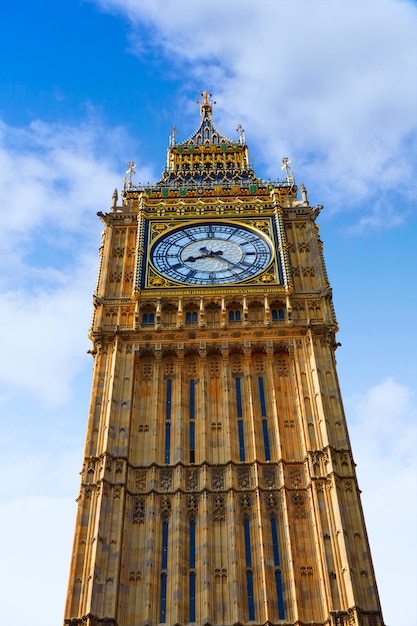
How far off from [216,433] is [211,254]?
10349 mm

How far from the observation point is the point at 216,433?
34.3 m

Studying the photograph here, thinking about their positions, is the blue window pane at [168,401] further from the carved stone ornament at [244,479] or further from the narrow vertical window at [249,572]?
the narrow vertical window at [249,572]

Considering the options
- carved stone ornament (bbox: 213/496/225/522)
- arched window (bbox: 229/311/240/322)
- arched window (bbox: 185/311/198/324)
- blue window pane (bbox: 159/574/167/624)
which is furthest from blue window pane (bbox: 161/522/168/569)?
arched window (bbox: 229/311/240/322)

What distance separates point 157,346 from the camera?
3734cm

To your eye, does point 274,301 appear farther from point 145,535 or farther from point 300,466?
point 145,535

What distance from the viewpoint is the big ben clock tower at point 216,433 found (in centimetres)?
2884

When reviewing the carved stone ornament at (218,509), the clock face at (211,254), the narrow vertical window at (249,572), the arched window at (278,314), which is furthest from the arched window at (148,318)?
the narrow vertical window at (249,572)

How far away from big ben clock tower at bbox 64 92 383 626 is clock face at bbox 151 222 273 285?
89 millimetres

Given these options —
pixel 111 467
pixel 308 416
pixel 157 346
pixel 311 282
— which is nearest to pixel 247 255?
pixel 311 282

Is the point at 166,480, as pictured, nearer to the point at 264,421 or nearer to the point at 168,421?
the point at 168,421

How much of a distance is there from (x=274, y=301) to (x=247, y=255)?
3.47m

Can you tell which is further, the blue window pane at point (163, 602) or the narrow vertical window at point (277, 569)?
the narrow vertical window at point (277, 569)

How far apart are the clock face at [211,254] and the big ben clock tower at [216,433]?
0.09 metres

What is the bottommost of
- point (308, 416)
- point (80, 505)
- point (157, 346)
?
point (80, 505)
